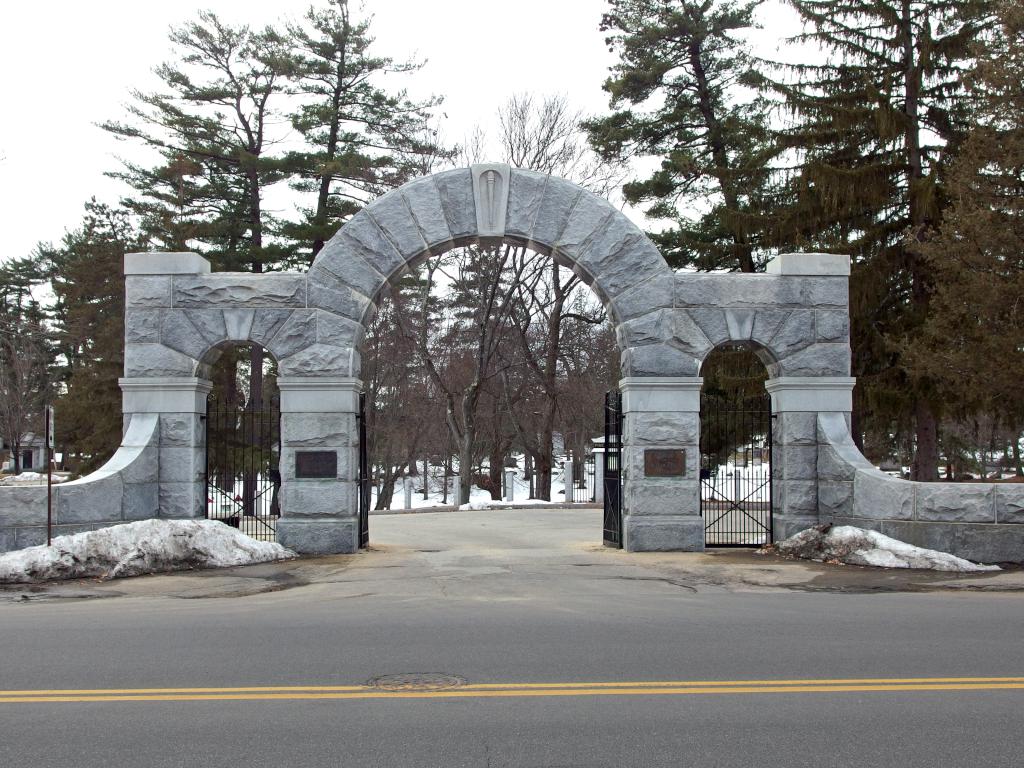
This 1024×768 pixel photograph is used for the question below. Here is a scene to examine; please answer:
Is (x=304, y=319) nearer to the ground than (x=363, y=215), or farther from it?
nearer to the ground

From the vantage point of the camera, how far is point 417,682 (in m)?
6.00

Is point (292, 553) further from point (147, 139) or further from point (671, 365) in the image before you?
point (147, 139)

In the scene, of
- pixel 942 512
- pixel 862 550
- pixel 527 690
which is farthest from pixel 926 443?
pixel 527 690

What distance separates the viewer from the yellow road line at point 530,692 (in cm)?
561

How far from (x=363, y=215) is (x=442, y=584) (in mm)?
6016

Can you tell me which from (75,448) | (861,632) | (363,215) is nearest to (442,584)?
(861,632)

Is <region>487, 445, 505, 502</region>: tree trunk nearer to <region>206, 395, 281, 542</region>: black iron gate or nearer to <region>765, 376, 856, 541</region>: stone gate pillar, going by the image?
<region>206, 395, 281, 542</region>: black iron gate

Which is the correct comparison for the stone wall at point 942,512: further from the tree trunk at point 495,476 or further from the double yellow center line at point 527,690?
the tree trunk at point 495,476

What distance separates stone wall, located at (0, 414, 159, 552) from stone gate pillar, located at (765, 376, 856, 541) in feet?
30.4

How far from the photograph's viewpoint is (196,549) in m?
12.3

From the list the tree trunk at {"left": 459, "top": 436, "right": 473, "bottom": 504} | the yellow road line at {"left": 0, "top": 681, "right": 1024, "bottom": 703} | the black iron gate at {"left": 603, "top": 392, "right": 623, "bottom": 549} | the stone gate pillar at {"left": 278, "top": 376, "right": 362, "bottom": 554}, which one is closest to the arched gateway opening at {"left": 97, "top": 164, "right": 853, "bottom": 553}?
the stone gate pillar at {"left": 278, "top": 376, "right": 362, "bottom": 554}

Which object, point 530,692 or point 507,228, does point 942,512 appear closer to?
point 507,228

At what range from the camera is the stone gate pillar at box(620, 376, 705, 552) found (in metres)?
14.0

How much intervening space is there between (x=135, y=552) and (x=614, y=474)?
7158 millimetres
